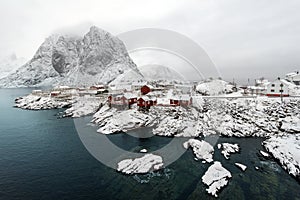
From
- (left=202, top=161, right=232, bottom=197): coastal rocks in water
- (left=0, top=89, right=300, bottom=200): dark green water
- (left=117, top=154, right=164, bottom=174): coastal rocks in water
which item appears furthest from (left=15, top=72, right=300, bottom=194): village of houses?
(left=202, top=161, right=232, bottom=197): coastal rocks in water

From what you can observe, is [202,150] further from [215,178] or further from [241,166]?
[215,178]

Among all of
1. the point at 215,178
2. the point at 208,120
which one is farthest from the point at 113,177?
the point at 208,120

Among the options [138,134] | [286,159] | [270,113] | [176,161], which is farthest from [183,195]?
[270,113]

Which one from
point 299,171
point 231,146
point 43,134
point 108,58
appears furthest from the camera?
point 108,58

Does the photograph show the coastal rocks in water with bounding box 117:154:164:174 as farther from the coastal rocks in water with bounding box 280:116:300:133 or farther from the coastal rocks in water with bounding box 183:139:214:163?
the coastal rocks in water with bounding box 280:116:300:133

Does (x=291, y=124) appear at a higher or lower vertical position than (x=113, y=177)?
higher

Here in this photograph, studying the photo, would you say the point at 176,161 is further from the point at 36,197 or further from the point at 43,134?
the point at 43,134

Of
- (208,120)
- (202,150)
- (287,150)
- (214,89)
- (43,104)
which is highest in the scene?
(214,89)
